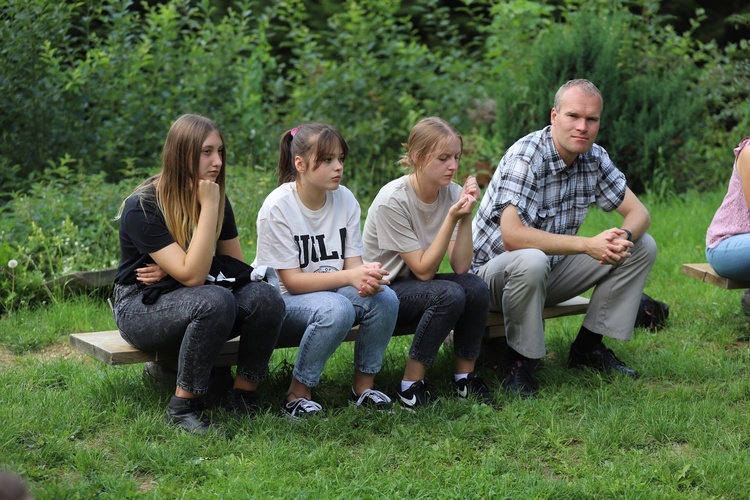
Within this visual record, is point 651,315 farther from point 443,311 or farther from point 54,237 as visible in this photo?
point 54,237

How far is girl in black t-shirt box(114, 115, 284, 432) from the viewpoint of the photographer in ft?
11.8

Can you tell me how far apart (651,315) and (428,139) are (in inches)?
72.9

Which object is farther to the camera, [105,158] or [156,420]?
[105,158]

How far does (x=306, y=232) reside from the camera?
4.03 m

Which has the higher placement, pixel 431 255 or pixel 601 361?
pixel 431 255

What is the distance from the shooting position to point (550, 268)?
442cm

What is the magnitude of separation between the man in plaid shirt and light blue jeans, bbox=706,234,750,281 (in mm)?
500

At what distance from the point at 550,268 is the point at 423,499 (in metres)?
1.65

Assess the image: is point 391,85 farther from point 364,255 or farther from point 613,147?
point 364,255

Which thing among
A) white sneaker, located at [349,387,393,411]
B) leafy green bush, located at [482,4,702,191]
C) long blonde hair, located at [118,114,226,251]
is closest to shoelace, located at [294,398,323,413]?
white sneaker, located at [349,387,393,411]

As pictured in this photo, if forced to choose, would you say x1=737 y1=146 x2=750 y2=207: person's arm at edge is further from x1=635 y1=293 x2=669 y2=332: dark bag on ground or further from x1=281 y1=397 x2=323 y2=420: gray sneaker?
x1=281 y1=397 x2=323 y2=420: gray sneaker

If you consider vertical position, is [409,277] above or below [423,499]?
above

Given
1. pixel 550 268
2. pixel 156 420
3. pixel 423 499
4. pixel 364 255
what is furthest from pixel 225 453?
pixel 550 268

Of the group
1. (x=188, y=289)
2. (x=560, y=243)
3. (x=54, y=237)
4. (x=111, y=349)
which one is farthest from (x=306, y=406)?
(x=54, y=237)
